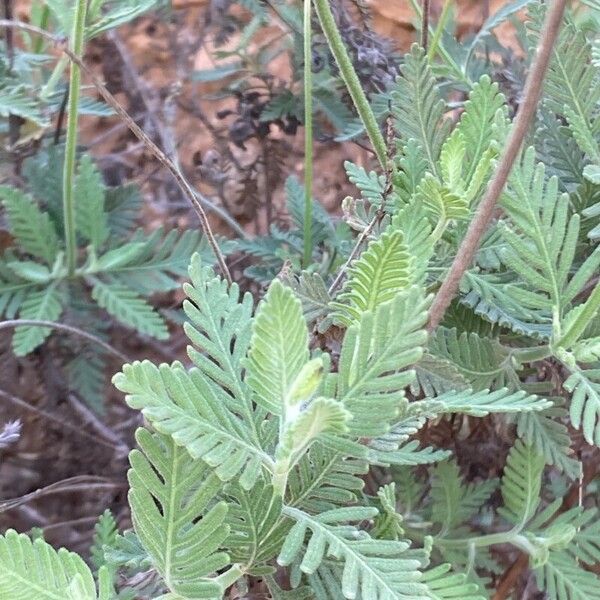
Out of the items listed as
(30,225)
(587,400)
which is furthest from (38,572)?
(30,225)

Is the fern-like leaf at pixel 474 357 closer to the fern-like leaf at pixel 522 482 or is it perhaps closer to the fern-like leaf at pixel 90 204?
the fern-like leaf at pixel 522 482

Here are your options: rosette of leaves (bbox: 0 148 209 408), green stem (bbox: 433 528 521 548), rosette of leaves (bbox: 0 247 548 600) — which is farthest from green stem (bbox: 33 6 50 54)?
green stem (bbox: 433 528 521 548)

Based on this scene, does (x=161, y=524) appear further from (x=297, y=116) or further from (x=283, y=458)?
(x=297, y=116)

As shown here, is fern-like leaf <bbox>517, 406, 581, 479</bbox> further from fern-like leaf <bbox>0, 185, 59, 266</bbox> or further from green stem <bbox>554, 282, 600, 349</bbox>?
fern-like leaf <bbox>0, 185, 59, 266</bbox>

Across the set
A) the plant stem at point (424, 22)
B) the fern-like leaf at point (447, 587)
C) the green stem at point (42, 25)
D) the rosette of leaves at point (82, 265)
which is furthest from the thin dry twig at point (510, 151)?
the green stem at point (42, 25)

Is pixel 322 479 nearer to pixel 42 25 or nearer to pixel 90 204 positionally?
pixel 90 204

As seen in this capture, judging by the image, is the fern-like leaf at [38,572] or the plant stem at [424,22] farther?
the plant stem at [424,22]
